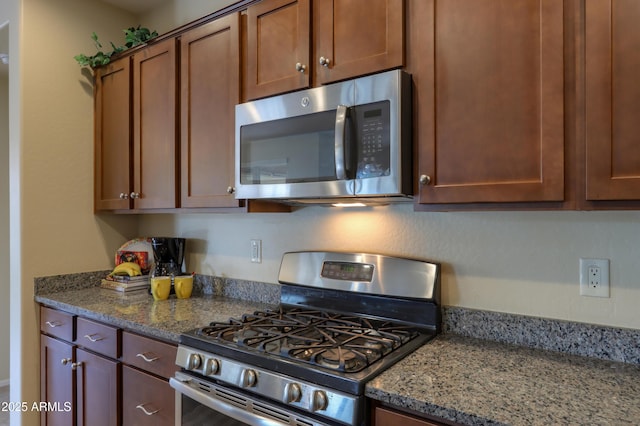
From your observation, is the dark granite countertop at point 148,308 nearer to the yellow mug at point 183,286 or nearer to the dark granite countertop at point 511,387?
the yellow mug at point 183,286

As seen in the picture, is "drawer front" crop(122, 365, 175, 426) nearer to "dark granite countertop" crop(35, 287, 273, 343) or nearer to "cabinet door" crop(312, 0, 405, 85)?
"dark granite countertop" crop(35, 287, 273, 343)

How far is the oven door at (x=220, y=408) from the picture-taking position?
47.1 inches

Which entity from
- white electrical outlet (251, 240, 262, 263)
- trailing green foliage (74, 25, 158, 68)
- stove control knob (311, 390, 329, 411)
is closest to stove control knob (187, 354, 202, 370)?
stove control knob (311, 390, 329, 411)

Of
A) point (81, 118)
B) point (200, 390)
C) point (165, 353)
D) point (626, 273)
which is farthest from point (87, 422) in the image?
point (626, 273)

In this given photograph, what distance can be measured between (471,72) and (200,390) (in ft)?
4.43

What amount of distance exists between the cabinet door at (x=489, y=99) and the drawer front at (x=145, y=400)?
1.23 meters

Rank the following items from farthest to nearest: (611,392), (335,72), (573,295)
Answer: (335,72), (573,295), (611,392)

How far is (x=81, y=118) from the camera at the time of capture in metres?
2.50

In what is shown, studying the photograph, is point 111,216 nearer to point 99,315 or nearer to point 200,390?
point 99,315

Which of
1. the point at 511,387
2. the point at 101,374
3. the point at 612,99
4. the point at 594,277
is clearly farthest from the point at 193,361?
the point at 612,99

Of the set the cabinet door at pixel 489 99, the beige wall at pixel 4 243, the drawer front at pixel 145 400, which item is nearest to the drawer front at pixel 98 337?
the drawer front at pixel 145 400

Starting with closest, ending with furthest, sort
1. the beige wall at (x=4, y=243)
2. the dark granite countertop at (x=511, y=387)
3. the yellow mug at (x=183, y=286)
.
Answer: the dark granite countertop at (x=511, y=387)
the yellow mug at (x=183, y=286)
the beige wall at (x=4, y=243)

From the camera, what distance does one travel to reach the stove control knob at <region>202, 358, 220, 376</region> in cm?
137

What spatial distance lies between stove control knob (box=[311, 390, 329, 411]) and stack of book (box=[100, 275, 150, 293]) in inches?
63.0
